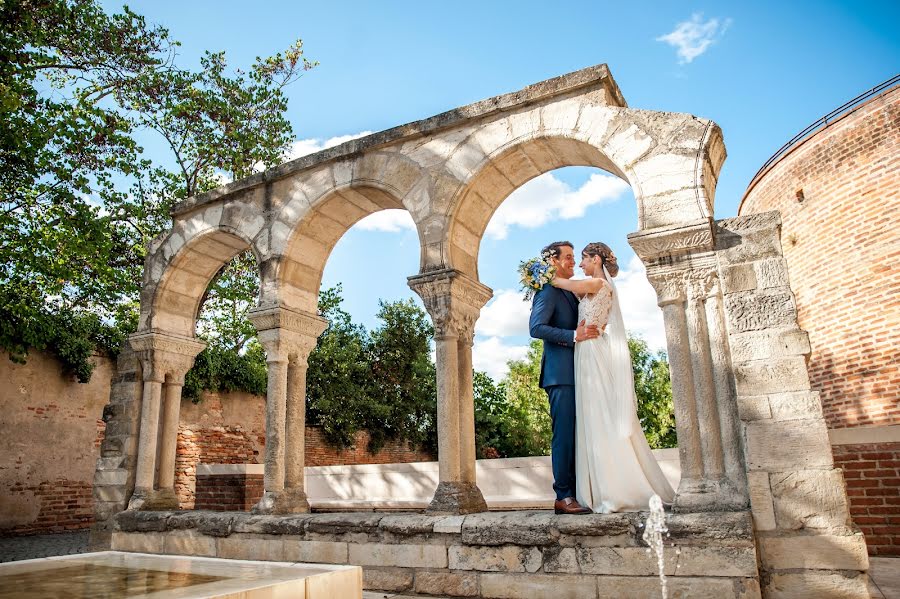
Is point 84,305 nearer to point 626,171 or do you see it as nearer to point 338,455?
point 338,455

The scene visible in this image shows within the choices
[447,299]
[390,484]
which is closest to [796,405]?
[447,299]

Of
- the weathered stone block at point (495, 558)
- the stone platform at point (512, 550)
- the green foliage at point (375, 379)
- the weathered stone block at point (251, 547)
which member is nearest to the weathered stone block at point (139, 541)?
the stone platform at point (512, 550)

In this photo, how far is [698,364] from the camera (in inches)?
168

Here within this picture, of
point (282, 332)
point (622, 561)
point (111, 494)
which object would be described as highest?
point (282, 332)

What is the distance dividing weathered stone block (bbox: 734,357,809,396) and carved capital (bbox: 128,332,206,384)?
19.6 feet

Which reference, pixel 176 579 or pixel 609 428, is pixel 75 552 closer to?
pixel 176 579

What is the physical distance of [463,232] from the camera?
571cm

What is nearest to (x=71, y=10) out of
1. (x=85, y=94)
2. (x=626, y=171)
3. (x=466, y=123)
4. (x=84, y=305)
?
(x=85, y=94)

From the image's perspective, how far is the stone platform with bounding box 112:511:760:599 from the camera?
12.1 feet

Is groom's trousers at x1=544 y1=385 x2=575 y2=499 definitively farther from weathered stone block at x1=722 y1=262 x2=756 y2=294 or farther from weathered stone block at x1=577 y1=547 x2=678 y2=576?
weathered stone block at x1=722 y1=262 x2=756 y2=294

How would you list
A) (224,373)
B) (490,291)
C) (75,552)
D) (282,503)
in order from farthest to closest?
1. (224,373)
2. (75,552)
3. (490,291)
4. (282,503)

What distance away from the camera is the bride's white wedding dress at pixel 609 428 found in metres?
4.28

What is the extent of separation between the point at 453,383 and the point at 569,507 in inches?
55.2

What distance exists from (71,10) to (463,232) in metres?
9.82
